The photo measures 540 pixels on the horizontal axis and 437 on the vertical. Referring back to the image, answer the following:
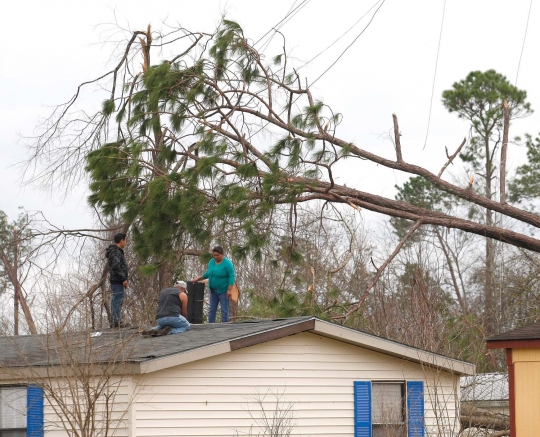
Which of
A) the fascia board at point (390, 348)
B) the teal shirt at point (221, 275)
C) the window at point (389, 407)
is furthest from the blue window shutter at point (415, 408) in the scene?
the teal shirt at point (221, 275)

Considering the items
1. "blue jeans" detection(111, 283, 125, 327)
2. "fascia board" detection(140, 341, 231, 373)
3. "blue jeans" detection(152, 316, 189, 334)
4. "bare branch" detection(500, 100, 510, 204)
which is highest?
"bare branch" detection(500, 100, 510, 204)

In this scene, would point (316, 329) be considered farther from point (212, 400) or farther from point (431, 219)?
point (431, 219)

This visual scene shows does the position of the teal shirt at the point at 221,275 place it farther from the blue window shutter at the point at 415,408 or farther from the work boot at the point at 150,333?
the blue window shutter at the point at 415,408

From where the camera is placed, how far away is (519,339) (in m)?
12.9

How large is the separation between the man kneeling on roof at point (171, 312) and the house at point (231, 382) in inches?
9.4

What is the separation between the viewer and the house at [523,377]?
42.5ft

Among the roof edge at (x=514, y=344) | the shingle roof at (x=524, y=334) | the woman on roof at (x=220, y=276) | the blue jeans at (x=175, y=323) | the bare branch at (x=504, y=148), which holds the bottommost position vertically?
the roof edge at (x=514, y=344)

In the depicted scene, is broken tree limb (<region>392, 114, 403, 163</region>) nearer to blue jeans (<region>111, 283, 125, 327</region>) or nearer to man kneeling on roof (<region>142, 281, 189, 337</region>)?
man kneeling on roof (<region>142, 281, 189, 337</region>)

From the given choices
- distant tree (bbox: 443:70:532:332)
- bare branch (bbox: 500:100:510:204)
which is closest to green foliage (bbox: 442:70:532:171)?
distant tree (bbox: 443:70:532:332)

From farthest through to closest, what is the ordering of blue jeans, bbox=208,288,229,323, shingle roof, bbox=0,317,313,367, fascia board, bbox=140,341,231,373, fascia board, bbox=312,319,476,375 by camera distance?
blue jeans, bbox=208,288,229,323, fascia board, bbox=312,319,476,375, fascia board, bbox=140,341,231,373, shingle roof, bbox=0,317,313,367

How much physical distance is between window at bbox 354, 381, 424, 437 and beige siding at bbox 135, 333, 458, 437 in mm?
127

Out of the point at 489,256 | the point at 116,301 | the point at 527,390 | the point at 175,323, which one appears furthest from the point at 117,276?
the point at 489,256

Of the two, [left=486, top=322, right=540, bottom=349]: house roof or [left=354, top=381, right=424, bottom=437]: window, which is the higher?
[left=486, top=322, right=540, bottom=349]: house roof

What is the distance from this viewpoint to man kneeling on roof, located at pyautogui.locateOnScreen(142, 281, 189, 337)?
47.3 feet
